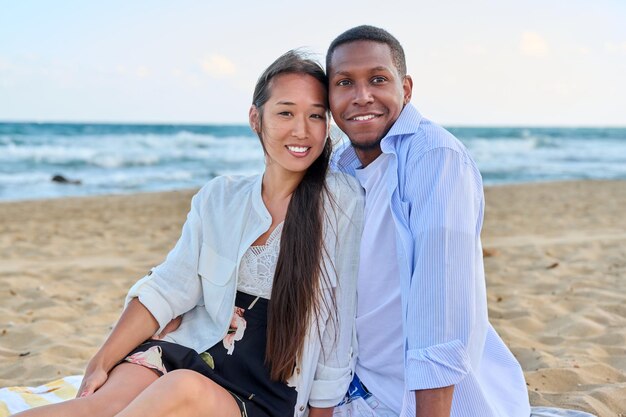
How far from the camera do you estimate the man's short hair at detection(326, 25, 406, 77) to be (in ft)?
8.16

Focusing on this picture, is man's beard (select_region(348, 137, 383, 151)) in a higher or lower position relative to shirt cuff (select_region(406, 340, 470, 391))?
higher

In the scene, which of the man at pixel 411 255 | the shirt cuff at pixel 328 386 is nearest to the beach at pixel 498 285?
the man at pixel 411 255

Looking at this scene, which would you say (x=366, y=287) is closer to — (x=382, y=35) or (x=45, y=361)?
(x=382, y=35)

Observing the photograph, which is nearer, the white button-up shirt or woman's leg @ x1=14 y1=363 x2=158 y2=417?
woman's leg @ x1=14 y1=363 x2=158 y2=417

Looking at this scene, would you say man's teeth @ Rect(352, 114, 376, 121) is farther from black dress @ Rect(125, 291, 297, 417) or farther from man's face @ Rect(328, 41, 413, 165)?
black dress @ Rect(125, 291, 297, 417)

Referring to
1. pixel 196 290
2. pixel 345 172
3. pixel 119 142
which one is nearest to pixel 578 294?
pixel 345 172

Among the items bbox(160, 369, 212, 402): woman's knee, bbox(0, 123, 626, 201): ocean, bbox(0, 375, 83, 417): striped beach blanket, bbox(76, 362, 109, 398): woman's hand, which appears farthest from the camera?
bbox(0, 123, 626, 201): ocean

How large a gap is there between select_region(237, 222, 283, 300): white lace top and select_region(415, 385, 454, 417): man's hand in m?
0.71

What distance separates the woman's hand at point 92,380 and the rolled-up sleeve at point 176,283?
10.5 inches

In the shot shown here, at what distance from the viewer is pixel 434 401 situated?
1.95 m

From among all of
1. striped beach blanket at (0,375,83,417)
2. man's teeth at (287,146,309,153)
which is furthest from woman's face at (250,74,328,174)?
striped beach blanket at (0,375,83,417)

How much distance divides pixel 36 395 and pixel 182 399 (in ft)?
4.77

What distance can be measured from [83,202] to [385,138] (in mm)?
11098

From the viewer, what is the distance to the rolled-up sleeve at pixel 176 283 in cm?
248
